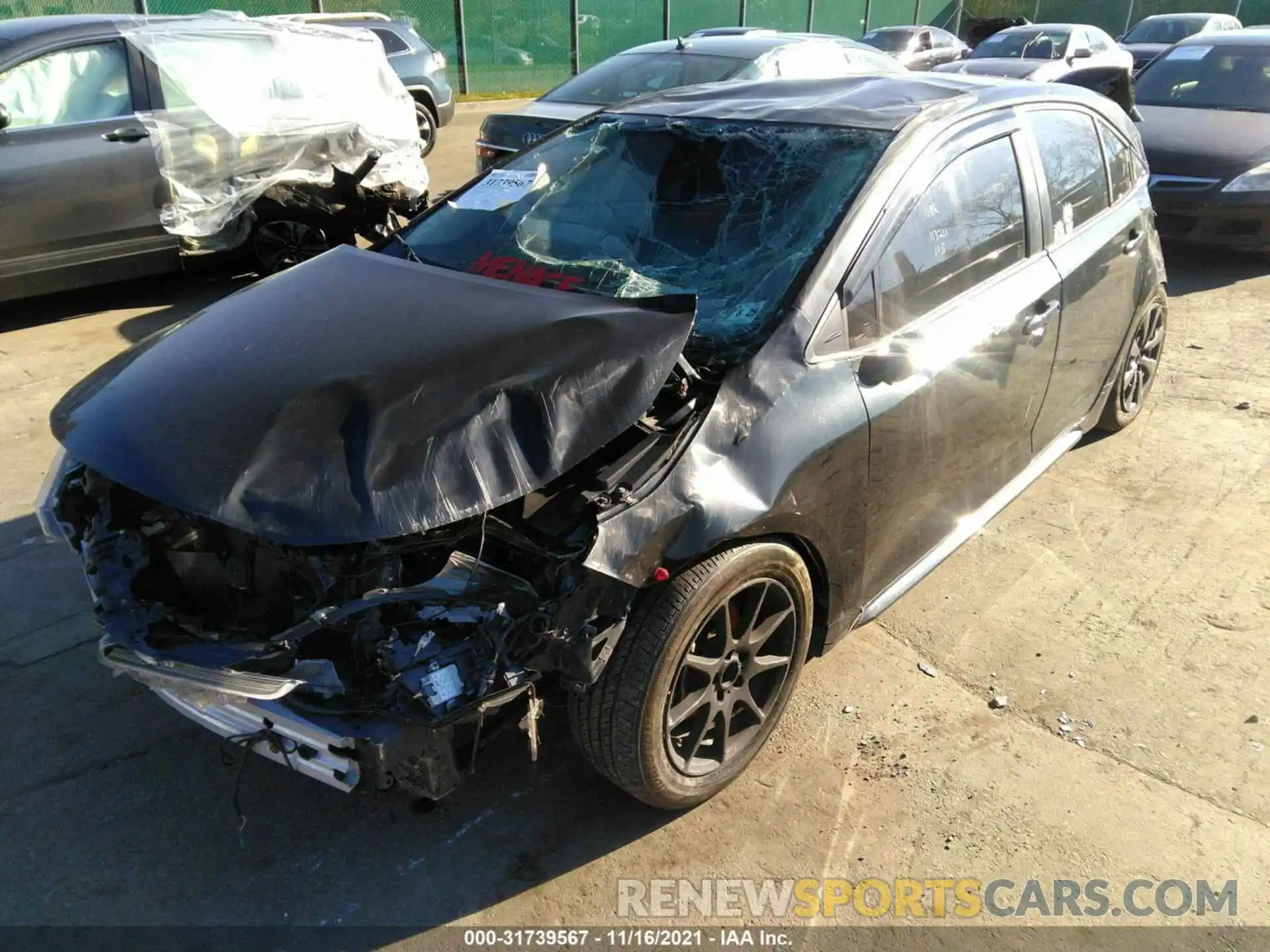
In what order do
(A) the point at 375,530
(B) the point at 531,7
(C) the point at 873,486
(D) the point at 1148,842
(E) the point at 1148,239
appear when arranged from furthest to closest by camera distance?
(B) the point at 531,7
(E) the point at 1148,239
(C) the point at 873,486
(D) the point at 1148,842
(A) the point at 375,530

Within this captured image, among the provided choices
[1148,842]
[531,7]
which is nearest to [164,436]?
[1148,842]

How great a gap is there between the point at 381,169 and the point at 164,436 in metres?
5.49

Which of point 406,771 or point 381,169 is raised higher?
point 381,169

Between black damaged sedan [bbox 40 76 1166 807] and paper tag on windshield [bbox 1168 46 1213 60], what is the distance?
6.86 meters

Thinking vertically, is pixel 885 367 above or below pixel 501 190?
below

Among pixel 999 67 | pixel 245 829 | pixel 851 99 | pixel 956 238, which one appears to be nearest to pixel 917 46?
pixel 999 67

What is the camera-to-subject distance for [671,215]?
3148 mm

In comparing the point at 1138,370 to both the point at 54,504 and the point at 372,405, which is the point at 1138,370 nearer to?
the point at 372,405

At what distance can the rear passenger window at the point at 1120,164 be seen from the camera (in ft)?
13.3

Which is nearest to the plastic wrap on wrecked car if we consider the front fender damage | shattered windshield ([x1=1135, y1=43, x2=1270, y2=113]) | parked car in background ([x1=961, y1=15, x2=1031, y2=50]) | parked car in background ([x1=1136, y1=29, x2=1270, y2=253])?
the front fender damage

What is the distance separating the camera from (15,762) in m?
2.73

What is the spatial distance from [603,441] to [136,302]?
5.89 m

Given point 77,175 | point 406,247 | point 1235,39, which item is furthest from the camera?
point 1235,39

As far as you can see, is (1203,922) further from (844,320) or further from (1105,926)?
(844,320)
